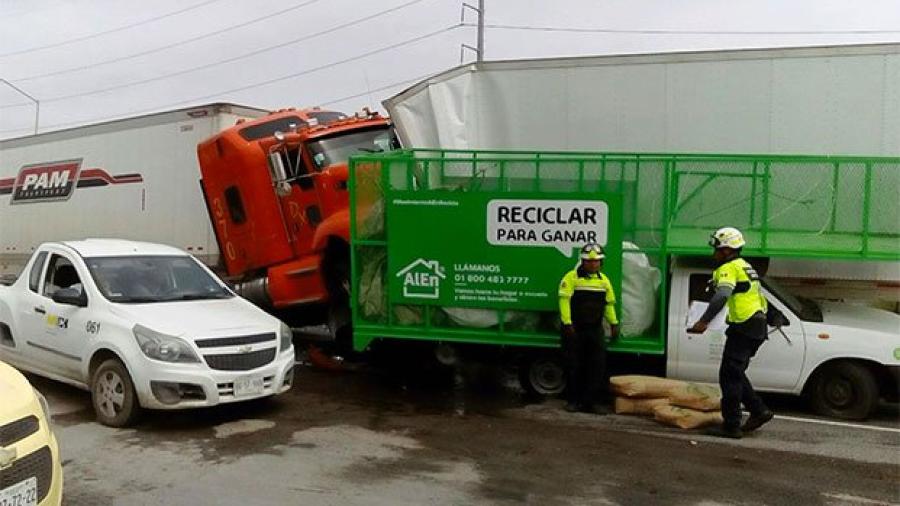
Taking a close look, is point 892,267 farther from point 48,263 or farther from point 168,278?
point 48,263

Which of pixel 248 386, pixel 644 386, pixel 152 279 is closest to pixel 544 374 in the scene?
pixel 644 386

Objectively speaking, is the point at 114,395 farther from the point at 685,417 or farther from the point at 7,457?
the point at 685,417

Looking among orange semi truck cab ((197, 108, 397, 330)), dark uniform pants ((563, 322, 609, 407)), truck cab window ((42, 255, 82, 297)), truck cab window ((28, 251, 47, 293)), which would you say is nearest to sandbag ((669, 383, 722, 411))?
dark uniform pants ((563, 322, 609, 407))

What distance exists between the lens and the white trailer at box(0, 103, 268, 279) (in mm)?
12609

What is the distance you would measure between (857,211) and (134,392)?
6.61 meters

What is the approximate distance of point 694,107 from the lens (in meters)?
8.32

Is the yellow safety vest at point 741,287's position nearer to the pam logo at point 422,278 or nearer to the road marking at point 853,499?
the road marking at point 853,499

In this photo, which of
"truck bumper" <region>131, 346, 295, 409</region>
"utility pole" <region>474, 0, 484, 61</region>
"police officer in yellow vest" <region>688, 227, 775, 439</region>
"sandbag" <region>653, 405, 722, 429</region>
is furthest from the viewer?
"utility pole" <region>474, 0, 484, 61</region>

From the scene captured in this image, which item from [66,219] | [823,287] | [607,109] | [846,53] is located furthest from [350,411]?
[66,219]

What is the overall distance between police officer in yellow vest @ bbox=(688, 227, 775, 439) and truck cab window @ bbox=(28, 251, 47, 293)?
250 inches

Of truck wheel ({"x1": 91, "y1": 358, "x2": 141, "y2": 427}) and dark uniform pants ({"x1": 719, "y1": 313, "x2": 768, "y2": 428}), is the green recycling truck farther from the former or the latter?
truck wheel ({"x1": 91, "y1": 358, "x2": 141, "y2": 427})

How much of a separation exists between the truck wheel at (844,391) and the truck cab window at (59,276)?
6.99m

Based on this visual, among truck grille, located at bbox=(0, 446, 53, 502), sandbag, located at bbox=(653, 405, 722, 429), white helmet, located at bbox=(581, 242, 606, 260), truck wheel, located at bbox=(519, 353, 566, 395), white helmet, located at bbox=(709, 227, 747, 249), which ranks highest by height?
white helmet, located at bbox=(709, 227, 747, 249)

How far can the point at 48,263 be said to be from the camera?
26.3 ft
